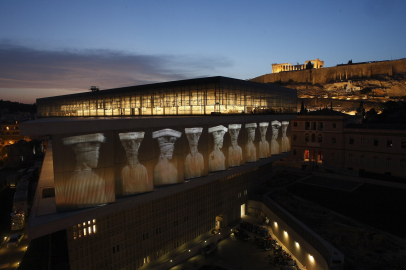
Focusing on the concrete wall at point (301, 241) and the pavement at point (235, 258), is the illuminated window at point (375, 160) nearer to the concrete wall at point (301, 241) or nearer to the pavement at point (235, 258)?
the concrete wall at point (301, 241)

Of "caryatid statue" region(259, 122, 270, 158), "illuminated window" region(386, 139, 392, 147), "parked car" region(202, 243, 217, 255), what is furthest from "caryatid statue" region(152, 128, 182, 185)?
"illuminated window" region(386, 139, 392, 147)

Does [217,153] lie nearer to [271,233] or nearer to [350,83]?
[271,233]

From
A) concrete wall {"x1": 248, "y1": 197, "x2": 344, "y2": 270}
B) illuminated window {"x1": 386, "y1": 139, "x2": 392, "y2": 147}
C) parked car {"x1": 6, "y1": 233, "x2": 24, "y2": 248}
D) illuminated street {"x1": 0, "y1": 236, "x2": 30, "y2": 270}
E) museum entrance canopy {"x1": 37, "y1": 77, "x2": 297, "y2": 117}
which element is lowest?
illuminated street {"x1": 0, "y1": 236, "x2": 30, "y2": 270}

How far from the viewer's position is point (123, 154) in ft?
49.1

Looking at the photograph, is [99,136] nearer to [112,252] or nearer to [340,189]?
[112,252]

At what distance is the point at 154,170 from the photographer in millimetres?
16812

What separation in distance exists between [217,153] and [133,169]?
8513 mm

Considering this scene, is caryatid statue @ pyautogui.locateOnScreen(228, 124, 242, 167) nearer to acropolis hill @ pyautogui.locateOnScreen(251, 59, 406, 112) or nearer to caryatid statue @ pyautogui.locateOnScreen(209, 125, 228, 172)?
caryatid statue @ pyautogui.locateOnScreen(209, 125, 228, 172)

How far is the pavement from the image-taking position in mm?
17828

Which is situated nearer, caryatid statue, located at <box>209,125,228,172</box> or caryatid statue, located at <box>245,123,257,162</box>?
caryatid statue, located at <box>209,125,228,172</box>

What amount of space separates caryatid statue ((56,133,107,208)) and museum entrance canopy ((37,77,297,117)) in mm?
12064

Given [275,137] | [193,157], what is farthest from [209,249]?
[275,137]

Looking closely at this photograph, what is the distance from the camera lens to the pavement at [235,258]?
58.5ft

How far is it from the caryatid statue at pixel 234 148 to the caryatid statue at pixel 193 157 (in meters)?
4.30
